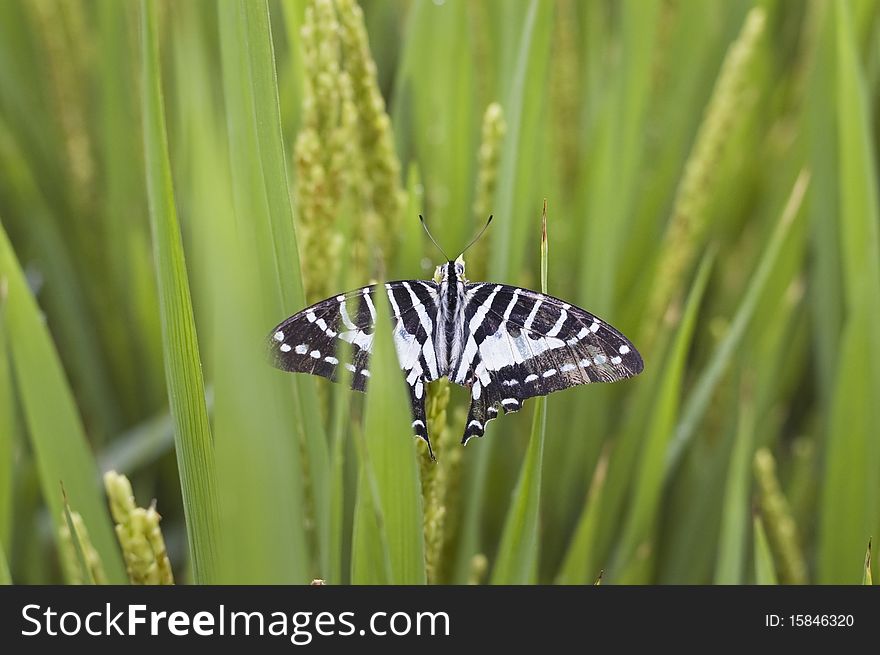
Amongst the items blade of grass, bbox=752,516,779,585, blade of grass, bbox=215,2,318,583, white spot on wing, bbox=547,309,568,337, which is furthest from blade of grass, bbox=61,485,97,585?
blade of grass, bbox=752,516,779,585

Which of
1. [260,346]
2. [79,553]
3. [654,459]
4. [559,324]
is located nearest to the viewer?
[260,346]

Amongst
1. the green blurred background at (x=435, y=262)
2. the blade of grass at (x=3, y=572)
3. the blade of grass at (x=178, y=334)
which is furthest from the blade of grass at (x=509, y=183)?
the blade of grass at (x=3, y=572)

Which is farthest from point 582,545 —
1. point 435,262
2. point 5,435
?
point 5,435

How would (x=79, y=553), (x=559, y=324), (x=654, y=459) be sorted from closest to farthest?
(x=79, y=553)
(x=559, y=324)
(x=654, y=459)

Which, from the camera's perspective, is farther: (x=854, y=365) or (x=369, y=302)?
(x=854, y=365)

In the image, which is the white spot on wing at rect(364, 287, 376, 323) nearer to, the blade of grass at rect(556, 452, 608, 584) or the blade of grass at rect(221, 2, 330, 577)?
the blade of grass at rect(221, 2, 330, 577)

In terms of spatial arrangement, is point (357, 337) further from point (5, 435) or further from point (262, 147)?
point (5, 435)

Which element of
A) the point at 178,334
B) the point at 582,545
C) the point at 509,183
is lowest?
the point at 582,545

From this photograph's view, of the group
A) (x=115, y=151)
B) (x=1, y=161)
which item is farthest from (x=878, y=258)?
(x=1, y=161)
